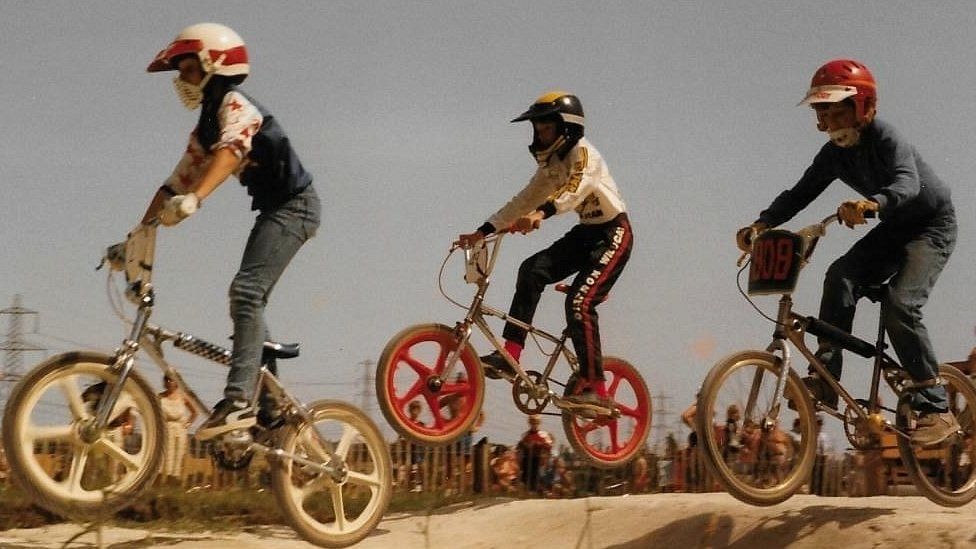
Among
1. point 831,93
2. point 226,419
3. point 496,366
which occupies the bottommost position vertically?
point 226,419

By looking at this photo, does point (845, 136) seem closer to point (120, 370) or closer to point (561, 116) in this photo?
point (561, 116)

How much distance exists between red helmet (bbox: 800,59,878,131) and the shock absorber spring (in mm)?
3671

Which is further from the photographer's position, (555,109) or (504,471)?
(504,471)

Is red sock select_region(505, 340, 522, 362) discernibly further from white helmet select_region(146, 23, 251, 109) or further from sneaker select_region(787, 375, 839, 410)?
white helmet select_region(146, 23, 251, 109)

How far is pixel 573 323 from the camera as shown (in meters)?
9.34

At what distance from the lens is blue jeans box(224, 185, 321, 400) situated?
21.5 feet

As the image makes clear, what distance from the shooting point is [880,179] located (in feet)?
24.1

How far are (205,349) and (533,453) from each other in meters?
5.63

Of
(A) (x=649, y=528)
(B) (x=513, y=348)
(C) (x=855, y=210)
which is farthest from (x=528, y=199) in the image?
(C) (x=855, y=210)

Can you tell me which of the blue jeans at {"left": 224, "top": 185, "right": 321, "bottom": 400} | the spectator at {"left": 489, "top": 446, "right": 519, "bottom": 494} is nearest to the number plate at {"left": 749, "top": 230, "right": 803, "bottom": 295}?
the blue jeans at {"left": 224, "top": 185, "right": 321, "bottom": 400}

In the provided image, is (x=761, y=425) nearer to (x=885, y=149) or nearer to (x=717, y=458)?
(x=717, y=458)

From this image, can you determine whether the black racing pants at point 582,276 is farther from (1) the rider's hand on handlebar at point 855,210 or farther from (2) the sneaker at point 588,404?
(1) the rider's hand on handlebar at point 855,210

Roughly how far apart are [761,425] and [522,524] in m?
2.74

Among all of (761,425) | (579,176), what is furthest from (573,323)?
(761,425)
